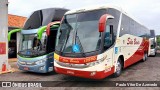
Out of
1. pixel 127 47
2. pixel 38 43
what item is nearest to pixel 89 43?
pixel 38 43

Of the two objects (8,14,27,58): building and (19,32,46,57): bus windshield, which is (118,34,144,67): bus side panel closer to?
(19,32,46,57): bus windshield

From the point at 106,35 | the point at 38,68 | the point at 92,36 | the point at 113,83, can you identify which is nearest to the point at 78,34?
the point at 92,36

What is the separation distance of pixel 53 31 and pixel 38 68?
2107mm

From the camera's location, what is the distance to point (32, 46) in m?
10.0

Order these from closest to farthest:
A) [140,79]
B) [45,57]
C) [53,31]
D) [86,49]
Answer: [86,49]
[140,79]
[45,57]
[53,31]

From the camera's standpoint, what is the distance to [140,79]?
29.7 feet

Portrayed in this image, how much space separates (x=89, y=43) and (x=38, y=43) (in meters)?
3.48

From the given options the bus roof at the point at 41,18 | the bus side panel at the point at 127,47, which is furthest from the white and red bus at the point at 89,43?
the bus roof at the point at 41,18

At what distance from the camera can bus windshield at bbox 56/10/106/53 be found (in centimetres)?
745

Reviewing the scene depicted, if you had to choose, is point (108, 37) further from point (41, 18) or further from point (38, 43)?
point (41, 18)

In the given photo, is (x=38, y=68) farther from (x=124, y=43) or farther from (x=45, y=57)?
(x=124, y=43)

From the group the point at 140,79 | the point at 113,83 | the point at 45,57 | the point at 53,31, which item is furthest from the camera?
the point at 53,31

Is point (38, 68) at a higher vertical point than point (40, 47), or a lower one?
lower

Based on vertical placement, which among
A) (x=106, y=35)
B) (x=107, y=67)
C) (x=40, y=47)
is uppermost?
(x=106, y=35)
